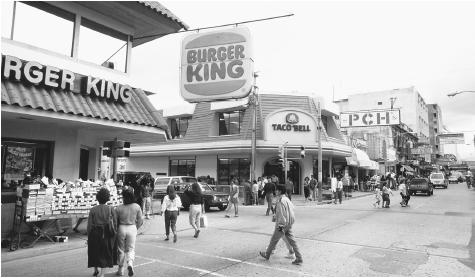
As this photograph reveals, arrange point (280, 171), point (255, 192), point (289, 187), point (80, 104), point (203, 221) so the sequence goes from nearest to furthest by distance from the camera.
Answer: point (80, 104)
point (203, 221)
point (289, 187)
point (255, 192)
point (280, 171)

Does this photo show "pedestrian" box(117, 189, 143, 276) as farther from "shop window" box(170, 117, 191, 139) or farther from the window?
"shop window" box(170, 117, 191, 139)

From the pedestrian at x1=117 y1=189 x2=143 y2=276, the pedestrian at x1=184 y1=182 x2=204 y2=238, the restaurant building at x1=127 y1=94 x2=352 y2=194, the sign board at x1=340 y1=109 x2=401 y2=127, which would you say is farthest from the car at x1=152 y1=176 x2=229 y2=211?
the sign board at x1=340 y1=109 x2=401 y2=127

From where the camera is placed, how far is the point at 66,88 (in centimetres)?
955

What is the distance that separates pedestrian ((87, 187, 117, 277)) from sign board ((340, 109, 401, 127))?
32772 millimetres

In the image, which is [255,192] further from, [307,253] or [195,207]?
[307,253]

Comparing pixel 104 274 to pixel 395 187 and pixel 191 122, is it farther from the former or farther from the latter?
pixel 395 187

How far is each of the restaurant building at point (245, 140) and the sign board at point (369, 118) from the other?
497 centimetres

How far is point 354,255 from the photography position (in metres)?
8.39

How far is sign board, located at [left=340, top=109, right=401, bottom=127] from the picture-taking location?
37.0 metres

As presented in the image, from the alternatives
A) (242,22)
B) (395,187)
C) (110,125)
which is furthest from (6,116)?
(395,187)

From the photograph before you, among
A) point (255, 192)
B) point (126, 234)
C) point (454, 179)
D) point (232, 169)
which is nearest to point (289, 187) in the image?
point (255, 192)

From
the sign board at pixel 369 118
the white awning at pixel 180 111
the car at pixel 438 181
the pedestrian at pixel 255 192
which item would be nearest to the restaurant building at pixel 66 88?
the pedestrian at pixel 255 192

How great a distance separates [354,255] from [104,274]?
5.44 metres

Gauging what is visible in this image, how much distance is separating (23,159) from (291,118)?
19.5 m
